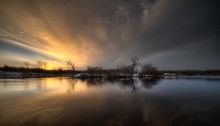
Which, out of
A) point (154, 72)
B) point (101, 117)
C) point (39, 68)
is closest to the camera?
point (101, 117)

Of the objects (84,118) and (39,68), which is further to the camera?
(39,68)

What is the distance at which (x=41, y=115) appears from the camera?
1196 centimetres

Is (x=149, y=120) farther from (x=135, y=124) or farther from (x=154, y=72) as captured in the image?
(x=154, y=72)

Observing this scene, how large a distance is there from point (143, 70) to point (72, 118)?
4835 inches

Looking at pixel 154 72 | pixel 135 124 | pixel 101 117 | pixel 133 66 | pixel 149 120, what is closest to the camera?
pixel 135 124

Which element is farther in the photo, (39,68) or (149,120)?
(39,68)

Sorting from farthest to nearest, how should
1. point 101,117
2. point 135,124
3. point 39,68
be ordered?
point 39,68
point 101,117
point 135,124

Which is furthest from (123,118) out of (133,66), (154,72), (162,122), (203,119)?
(154,72)

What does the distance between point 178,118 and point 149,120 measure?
241 cm

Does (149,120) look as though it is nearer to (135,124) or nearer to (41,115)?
(135,124)

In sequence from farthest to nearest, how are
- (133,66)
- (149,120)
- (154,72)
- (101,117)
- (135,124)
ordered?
(154,72)
(133,66)
(101,117)
(149,120)
(135,124)

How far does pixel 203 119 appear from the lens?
37.7ft

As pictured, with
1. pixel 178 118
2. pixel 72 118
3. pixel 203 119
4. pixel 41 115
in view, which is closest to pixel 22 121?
pixel 41 115

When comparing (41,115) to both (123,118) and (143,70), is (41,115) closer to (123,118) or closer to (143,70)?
(123,118)
